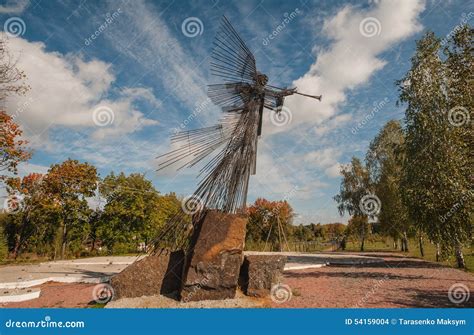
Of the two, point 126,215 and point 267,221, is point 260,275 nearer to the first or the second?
point 126,215

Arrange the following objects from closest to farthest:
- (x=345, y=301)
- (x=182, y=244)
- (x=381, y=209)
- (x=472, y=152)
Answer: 1. (x=345, y=301)
2. (x=182, y=244)
3. (x=472, y=152)
4. (x=381, y=209)

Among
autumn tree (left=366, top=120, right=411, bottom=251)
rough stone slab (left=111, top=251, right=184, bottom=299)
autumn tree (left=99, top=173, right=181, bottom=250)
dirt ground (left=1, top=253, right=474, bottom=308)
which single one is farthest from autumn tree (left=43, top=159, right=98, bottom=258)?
autumn tree (left=366, top=120, right=411, bottom=251)

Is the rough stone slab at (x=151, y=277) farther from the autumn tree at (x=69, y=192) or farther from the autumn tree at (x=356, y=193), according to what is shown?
the autumn tree at (x=356, y=193)

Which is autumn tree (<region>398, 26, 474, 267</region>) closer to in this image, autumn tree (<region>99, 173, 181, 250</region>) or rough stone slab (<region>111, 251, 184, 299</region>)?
rough stone slab (<region>111, 251, 184, 299</region>)

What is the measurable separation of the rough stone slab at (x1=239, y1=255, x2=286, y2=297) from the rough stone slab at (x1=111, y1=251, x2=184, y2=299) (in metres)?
1.63

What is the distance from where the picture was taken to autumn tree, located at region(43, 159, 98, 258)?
23094mm

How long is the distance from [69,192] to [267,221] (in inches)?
726

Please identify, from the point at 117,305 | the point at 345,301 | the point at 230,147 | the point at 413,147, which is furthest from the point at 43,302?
the point at 413,147

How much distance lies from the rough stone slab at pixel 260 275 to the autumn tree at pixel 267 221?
22.2 m

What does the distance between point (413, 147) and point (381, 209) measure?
14267 millimetres

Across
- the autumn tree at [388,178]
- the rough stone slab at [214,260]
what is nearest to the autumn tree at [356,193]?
the autumn tree at [388,178]

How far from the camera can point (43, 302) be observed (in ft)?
25.8

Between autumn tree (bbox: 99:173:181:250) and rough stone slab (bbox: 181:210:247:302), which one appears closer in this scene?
rough stone slab (bbox: 181:210:247:302)

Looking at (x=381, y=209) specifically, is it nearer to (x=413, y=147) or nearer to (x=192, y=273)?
(x=413, y=147)
